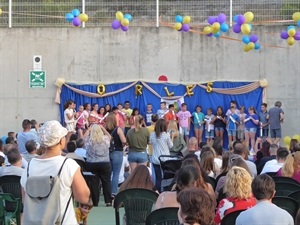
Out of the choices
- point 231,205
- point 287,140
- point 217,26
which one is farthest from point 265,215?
point 287,140

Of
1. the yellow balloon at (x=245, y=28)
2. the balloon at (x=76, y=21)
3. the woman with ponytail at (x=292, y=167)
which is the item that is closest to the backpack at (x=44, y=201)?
the woman with ponytail at (x=292, y=167)

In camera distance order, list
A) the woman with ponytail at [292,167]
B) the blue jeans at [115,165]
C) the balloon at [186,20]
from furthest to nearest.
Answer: the balloon at [186,20] < the blue jeans at [115,165] < the woman with ponytail at [292,167]

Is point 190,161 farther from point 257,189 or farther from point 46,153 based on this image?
point 46,153

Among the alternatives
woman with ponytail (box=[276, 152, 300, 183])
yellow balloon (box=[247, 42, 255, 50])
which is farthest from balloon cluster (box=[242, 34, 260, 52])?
woman with ponytail (box=[276, 152, 300, 183])

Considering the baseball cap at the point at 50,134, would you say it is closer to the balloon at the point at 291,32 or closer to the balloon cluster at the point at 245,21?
the balloon cluster at the point at 245,21

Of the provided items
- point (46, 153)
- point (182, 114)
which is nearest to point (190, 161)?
point (46, 153)

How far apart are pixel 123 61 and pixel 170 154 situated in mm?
11844

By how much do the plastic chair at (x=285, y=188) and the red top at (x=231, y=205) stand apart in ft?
6.79

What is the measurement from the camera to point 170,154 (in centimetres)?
1688

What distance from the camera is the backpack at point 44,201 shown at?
22.2 feet

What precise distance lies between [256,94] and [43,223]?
2200 cm

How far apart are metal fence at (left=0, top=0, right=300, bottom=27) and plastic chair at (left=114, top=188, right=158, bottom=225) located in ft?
61.0

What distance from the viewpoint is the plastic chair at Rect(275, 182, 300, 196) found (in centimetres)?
1091

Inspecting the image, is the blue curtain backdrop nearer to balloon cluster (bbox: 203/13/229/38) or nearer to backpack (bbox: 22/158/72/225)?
balloon cluster (bbox: 203/13/229/38)
